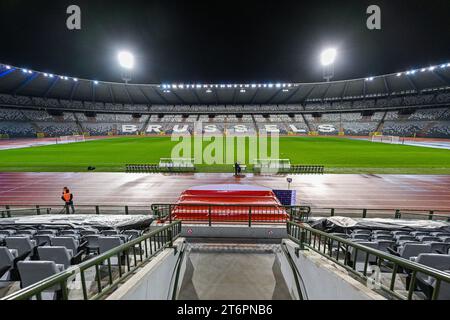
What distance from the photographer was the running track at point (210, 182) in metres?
14.9

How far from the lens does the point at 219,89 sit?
85000 mm

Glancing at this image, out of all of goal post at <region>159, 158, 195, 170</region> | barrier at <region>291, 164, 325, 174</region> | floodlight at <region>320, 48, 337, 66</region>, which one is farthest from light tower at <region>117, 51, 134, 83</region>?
barrier at <region>291, 164, 325, 174</region>

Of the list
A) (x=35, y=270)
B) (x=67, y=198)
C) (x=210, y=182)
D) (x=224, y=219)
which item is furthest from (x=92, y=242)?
(x=210, y=182)

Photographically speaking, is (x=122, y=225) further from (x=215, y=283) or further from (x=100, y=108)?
(x=100, y=108)

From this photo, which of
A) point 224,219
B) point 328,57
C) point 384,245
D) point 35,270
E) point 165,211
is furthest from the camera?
point 328,57

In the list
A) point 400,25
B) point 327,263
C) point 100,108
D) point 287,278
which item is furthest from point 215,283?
point 100,108

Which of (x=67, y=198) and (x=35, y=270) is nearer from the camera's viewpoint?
(x=35, y=270)

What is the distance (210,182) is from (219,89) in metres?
72.1

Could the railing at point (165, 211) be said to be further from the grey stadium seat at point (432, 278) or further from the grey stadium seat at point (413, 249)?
the grey stadium seat at point (432, 278)

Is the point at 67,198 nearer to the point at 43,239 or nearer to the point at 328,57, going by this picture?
the point at 43,239
